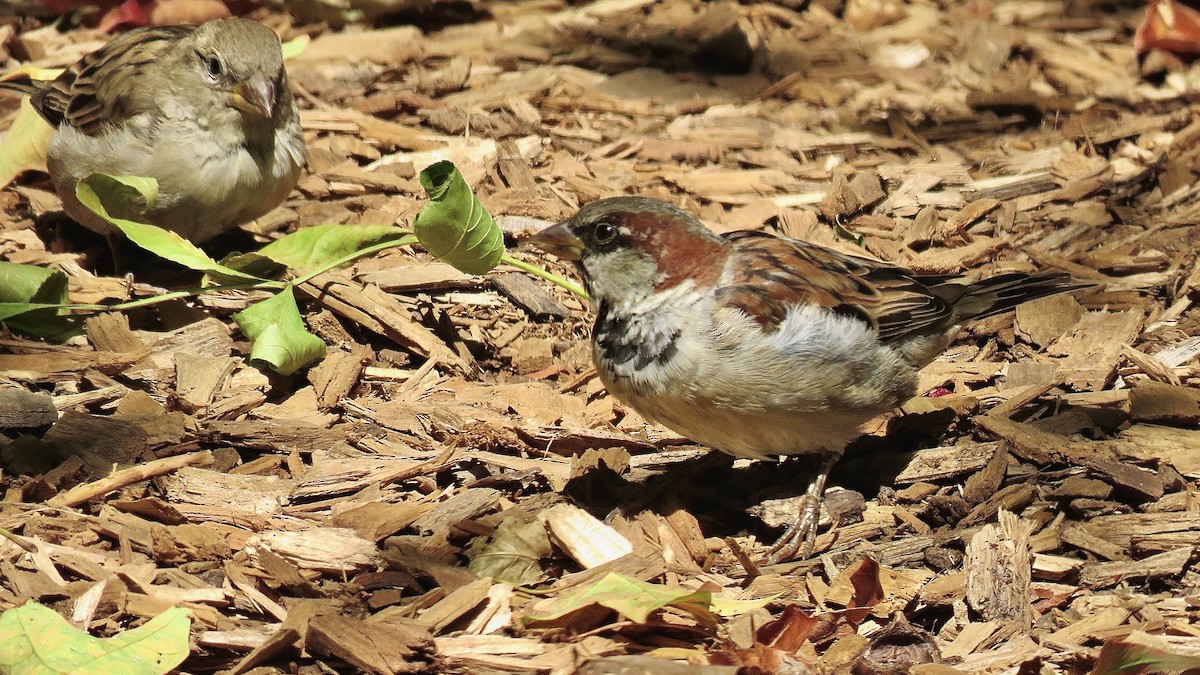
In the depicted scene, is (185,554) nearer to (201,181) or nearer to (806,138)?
(201,181)

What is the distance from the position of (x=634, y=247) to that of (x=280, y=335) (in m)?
1.50

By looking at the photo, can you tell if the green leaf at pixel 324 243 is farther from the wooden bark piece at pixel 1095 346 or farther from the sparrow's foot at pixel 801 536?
the wooden bark piece at pixel 1095 346

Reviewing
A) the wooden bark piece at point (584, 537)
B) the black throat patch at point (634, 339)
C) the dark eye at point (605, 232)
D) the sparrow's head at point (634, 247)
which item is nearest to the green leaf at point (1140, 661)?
the wooden bark piece at point (584, 537)

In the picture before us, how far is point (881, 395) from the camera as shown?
14.8 ft

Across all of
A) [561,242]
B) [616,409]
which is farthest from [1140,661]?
[616,409]

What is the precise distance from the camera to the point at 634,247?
4.35 meters

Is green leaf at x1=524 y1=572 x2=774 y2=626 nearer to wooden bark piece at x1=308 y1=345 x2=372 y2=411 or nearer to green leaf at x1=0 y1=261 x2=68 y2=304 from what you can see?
wooden bark piece at x1=308 y1=345 x2=372 y2=411

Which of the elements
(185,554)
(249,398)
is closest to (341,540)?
(185,554)

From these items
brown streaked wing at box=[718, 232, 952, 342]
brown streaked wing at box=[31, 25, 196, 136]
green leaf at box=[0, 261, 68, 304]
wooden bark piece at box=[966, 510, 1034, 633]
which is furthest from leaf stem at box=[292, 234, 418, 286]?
wooden bark piece at box=[966, 510, 1034, 633]

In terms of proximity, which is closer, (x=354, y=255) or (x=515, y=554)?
(x=515, y=554)

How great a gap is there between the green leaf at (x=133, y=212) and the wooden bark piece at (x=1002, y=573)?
3.02m

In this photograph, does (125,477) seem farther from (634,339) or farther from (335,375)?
(634,339)

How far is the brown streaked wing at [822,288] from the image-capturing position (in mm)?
4312

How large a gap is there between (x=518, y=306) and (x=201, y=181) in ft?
4.85
